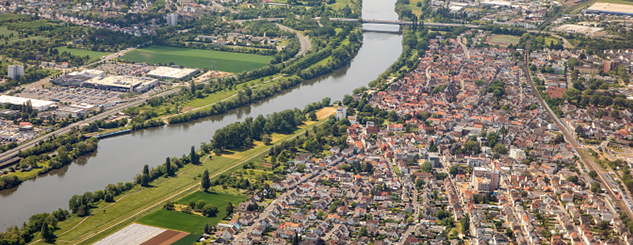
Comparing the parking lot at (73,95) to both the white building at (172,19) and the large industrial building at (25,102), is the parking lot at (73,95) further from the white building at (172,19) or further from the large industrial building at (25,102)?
the white building at (172,19)

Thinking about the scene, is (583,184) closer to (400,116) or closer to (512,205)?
(512,205)

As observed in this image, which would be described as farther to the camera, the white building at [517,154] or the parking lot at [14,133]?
the parking lot at [14,133]

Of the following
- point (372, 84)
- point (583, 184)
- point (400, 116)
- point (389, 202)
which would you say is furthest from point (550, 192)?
point (372, 84)

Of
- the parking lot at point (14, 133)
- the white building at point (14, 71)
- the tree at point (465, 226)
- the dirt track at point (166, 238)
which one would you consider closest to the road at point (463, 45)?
the tree at point (465, 226)

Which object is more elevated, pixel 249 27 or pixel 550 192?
pixel 249 27

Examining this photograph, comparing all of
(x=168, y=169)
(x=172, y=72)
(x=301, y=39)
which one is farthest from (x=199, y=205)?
(x=301, y=39)

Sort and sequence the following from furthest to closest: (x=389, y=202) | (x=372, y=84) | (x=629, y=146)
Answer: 1. (x=372, y=84)
2. (x=629, y=146)
3. (x=389, y=202)

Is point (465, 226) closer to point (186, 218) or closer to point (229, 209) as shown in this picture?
point (229, 209)
